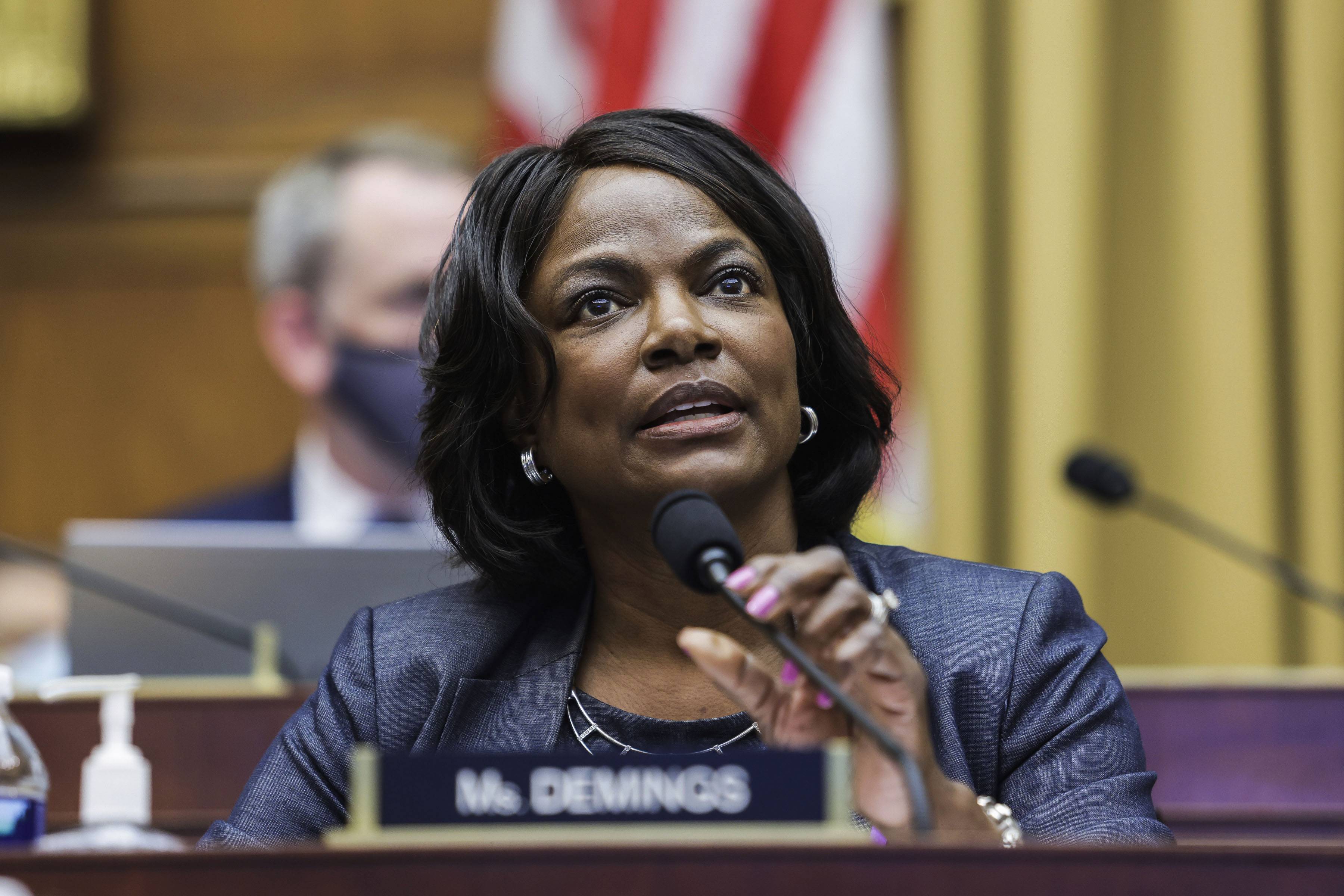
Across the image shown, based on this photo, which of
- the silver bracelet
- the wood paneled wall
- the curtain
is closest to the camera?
the silver bracelet

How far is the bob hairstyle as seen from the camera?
5.55 ft

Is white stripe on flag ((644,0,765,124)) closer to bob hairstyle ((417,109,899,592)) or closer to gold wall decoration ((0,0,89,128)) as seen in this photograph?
gold wall decoration ((0,0,89,128))

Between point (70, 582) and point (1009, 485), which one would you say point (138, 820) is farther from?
point (1009, 485)

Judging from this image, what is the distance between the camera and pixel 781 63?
3682 millimetres

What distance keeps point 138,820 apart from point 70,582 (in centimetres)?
112

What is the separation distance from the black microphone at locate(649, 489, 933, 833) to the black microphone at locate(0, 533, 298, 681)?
1170 mm

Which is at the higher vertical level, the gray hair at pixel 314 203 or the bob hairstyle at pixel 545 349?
the gray hair at pixel 314 203

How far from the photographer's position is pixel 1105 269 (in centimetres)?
360

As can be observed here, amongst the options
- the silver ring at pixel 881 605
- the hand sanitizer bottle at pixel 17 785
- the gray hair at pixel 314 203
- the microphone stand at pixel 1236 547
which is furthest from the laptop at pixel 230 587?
the gray hair at pixel 314 203

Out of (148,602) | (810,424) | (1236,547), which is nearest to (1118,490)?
(1236,547)

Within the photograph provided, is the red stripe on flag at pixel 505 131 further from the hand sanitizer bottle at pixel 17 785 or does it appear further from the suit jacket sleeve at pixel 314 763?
the hand sanitizer bottle at pixel 17 785

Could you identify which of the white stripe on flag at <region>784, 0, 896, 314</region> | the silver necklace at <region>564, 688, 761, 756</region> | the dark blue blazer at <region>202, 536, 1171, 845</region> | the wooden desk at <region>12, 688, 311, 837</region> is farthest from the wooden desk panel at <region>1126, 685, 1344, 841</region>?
the white stripe on flag at <region>784, 0, 896, 314</region>

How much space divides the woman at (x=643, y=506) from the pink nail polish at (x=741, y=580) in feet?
0.69

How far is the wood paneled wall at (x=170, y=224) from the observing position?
4.02m
